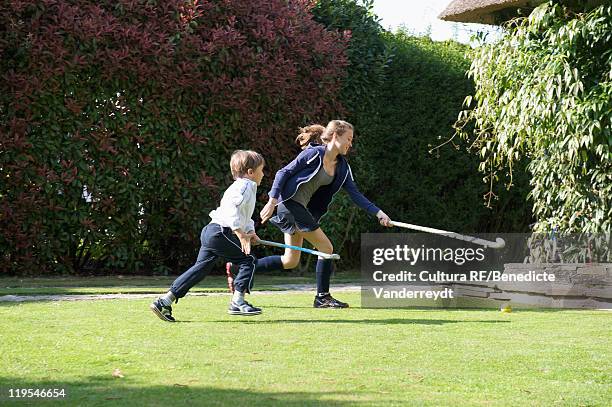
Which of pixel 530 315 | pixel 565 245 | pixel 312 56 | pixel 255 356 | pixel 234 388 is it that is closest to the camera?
pixel 234 388

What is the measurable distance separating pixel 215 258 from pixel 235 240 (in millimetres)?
204

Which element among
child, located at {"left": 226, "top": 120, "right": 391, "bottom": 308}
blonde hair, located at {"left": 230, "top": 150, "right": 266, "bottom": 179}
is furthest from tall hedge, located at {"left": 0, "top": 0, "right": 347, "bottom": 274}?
blonde hair, located at {"left": 230, "top": 150, "right": 266, "bottom": 179}

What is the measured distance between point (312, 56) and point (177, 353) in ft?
26.5

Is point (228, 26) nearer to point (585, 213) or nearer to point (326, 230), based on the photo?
point (326, 230)

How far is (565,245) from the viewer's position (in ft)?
33.2

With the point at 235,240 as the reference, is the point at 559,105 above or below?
above

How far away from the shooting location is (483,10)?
12.2 metres

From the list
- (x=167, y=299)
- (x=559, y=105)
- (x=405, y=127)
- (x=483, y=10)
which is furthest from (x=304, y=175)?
(x=405, y=127)

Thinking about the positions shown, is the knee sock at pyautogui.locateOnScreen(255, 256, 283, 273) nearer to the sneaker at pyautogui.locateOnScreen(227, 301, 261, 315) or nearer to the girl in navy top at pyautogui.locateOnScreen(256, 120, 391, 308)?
the girl in navy top at pyautogui.locateOnScreen(256, 120, 391, 308)

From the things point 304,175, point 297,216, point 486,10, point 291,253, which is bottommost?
point 291,253

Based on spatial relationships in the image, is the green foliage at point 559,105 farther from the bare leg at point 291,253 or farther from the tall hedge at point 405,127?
the tall hedge at point 405,127

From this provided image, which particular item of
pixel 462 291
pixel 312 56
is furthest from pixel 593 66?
pixel 312 56

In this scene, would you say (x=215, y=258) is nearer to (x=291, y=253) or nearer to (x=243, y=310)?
(x=243, y=310)

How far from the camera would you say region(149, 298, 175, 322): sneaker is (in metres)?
7.20
